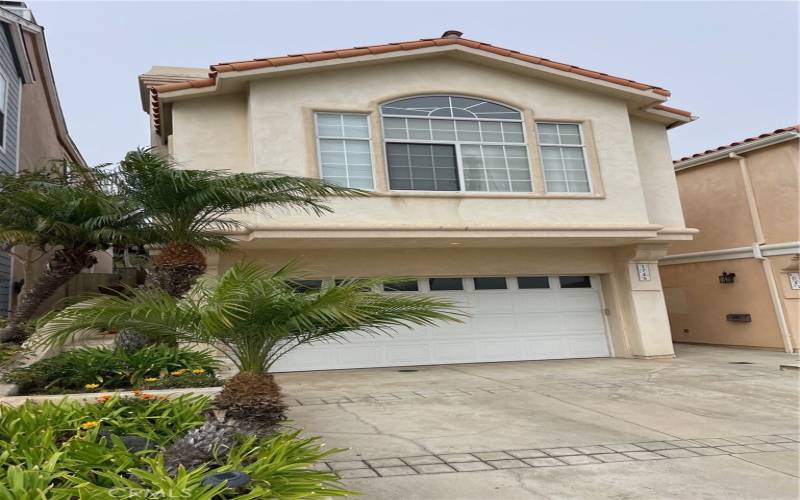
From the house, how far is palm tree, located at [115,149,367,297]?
596cm

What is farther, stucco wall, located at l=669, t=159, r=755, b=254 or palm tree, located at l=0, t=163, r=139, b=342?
stucco wall, located at l=669, t=159, r=755, b=254

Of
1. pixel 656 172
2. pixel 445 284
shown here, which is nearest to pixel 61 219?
pixel 445 284

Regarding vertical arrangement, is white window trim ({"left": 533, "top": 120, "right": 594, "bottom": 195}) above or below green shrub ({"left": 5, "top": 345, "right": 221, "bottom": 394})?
above

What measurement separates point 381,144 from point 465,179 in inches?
78.1

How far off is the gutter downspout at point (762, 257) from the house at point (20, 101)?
57.4 feet

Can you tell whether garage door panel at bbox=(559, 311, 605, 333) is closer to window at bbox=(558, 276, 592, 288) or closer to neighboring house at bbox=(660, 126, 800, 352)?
window at bbox=(558, 276, 592, 288)

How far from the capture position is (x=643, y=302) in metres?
12.8

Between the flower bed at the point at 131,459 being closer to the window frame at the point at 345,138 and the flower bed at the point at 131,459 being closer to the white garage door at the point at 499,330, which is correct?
the window frame at the point at 345,138

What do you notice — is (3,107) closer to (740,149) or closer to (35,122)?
(35,122)

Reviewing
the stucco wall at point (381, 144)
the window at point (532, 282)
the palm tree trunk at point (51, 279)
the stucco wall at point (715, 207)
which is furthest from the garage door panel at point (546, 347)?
the palm tree trunk at point (51, 279)

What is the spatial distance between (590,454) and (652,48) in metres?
17.5

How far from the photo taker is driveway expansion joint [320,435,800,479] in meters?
4.51

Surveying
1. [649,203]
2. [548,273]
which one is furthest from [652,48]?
[548,273]

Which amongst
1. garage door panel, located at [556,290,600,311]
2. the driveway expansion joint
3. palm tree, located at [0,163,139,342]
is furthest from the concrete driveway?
palm tree, located at [0,163,139,342]
